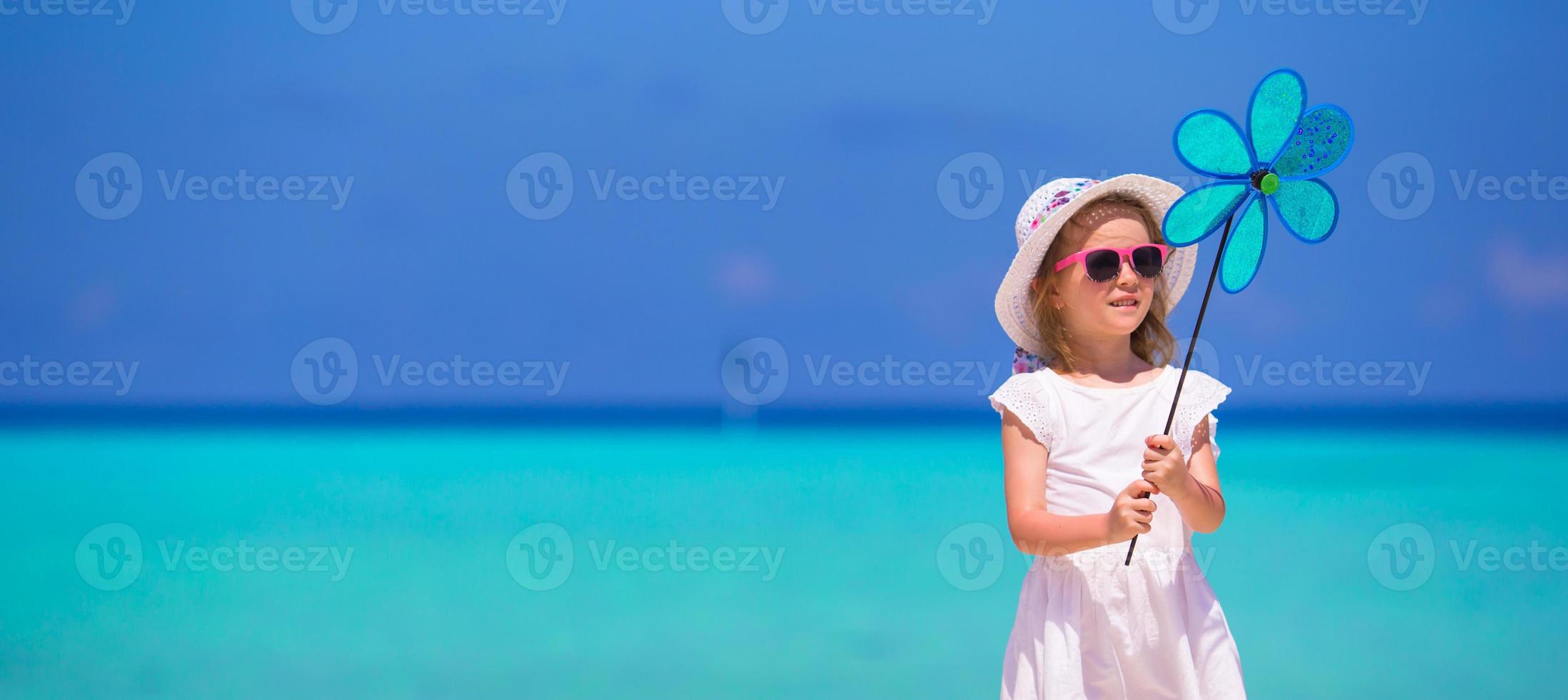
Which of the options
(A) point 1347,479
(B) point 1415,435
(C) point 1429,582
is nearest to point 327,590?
(C) point 1429,582

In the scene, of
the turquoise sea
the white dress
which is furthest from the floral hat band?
the turquoise sea

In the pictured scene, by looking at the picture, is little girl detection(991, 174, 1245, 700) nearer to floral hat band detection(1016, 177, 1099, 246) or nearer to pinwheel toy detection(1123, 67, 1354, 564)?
floral hat band detection(1016, 177, 1099, 246)

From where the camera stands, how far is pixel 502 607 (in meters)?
3.37

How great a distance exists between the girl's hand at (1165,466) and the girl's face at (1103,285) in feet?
0.74

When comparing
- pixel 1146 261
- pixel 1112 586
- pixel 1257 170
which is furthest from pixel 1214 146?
pixel 1112 586

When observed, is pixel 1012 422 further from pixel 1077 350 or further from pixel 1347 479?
pixel 1347 479

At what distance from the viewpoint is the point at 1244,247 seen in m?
1.44

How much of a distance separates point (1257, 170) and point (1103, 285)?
9.4 inches

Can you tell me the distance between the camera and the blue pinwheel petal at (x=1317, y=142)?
1408mm

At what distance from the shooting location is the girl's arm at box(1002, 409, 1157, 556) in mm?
1354

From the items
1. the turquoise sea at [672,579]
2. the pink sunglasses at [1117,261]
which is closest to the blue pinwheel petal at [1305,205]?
the pink sunglasses at [1117,261]

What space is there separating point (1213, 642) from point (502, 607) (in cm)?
231

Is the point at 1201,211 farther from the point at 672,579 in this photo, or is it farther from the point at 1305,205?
the point at 672,579

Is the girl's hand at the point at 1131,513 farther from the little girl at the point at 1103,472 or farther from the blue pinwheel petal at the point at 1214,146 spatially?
the blue pinwheel petal at the point at 1214,146
